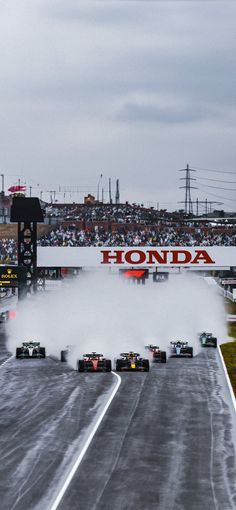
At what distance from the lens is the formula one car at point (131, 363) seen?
4944 cm

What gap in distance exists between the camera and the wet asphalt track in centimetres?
2672

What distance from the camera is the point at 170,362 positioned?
54.7 metres

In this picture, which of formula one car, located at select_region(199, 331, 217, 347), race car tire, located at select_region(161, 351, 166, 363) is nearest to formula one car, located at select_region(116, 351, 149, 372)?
race car tire, located at select_region(161, 351, 166, 363)

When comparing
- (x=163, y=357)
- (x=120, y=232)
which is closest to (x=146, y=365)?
(x=163, y=357)

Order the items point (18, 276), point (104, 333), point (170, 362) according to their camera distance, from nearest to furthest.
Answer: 1. point (170, 362)
2. point (104, 333)
3. point (18, 276)

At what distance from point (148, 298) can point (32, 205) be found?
1337 cm

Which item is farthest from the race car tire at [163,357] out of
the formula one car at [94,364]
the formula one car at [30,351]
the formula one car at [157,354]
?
the formula one car at [30,351]

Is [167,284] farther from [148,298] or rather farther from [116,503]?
[116,503]

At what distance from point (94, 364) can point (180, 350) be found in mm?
8075

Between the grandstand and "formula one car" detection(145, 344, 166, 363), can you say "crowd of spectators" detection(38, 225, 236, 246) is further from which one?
"formula one car" detection(145, 344, 166, 363)

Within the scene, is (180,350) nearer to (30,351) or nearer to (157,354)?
(157,354)

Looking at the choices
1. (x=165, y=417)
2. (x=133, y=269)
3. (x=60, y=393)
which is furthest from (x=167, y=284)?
(x=165, y=417)

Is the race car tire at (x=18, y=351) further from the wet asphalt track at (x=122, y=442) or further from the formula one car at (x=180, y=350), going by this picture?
the formula one car at (x=180, y=350)

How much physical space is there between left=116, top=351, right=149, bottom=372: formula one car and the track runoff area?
331mm
